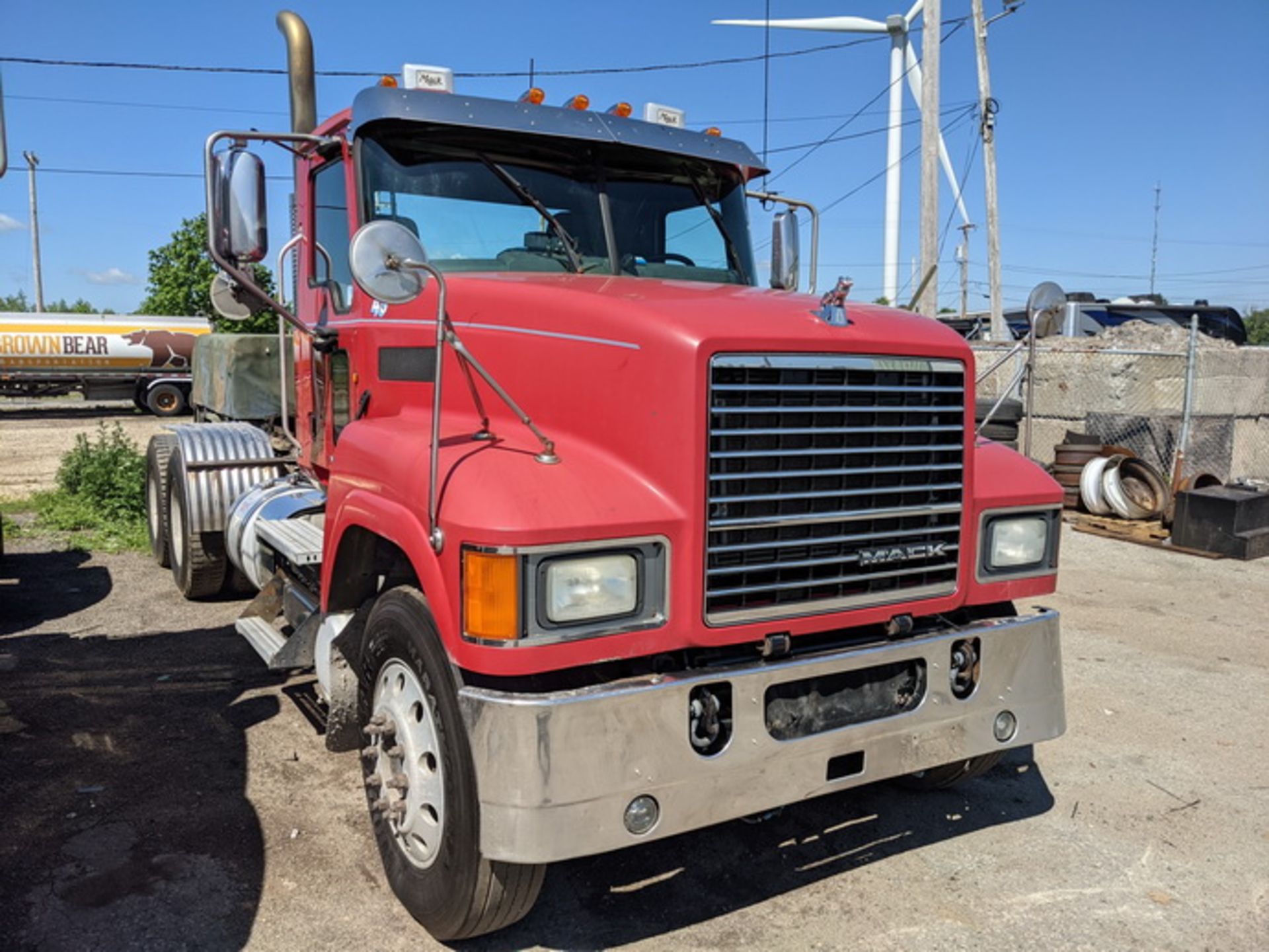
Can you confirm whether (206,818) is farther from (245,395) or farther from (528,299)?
(245,395)

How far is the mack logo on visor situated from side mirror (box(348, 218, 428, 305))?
169 centimetres

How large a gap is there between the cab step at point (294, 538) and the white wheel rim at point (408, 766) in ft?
4.17

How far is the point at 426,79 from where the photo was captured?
4.33 m

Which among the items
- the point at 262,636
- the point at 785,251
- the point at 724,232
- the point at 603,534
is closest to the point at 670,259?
the point at 724,232

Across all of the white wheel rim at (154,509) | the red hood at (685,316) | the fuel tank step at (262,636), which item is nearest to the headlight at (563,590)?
the red hood at (685,316)

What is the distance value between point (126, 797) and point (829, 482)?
3.19m

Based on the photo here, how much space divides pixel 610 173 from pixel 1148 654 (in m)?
4.68

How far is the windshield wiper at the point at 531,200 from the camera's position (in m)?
4.18

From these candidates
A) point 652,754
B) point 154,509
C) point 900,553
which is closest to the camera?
point 652,754

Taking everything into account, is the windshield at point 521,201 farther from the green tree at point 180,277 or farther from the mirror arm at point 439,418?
the green tree at point 180,277

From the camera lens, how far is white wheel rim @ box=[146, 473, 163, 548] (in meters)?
7.76

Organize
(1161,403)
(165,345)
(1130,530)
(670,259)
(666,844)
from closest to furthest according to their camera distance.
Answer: (666,844)
(670,259)
(1130,530)
(1161,403)
(165,345)

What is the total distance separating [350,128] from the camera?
14.0ft

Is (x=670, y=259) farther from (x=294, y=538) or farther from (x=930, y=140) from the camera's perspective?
(x=930, y=140)
